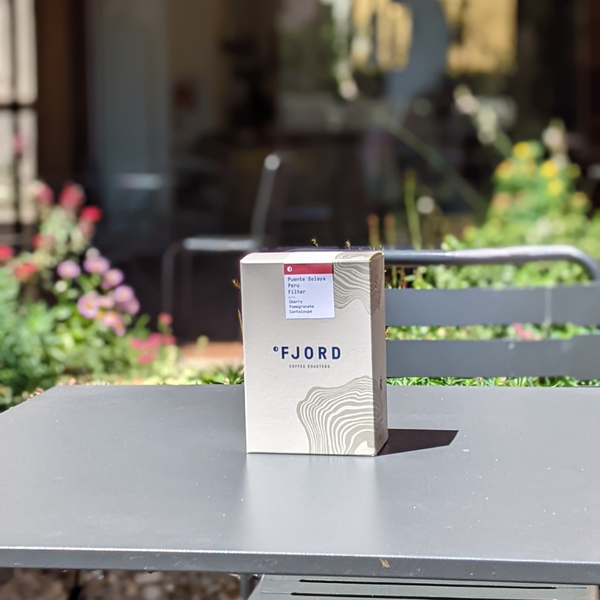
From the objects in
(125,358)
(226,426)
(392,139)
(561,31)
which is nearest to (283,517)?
(226,426)

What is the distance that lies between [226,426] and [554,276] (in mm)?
2045

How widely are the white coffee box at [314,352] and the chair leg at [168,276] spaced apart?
3.74 meters

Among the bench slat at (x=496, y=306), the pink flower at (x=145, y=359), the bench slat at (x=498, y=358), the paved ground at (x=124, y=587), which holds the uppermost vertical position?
the bench slat at (x=496, y=306)

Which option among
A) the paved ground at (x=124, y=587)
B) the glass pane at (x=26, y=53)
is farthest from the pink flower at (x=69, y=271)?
the paved ground at (x=124, y=587)

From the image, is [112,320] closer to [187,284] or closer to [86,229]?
[86,229]

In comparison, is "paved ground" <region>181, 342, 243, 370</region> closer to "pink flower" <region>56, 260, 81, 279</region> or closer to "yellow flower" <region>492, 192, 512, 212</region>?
"pink flower" <region>56, 260, 81, 279</region>

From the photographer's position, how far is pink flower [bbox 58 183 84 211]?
4.52 metres

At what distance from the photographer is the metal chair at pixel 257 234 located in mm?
4828

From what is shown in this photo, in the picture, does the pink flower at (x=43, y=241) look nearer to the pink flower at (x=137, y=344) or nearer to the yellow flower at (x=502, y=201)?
the pink flower at (x=137, y=344)

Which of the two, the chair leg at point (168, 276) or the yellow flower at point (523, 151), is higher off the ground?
the yellow flower at point (523, 151)

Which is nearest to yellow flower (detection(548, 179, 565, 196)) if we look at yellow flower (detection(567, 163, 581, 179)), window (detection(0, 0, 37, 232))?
yellow flower (detection(567, 163, 581, 179))

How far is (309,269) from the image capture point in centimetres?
113

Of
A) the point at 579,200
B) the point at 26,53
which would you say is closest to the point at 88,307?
the point at 26,53

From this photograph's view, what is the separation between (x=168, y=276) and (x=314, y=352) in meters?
3.83
